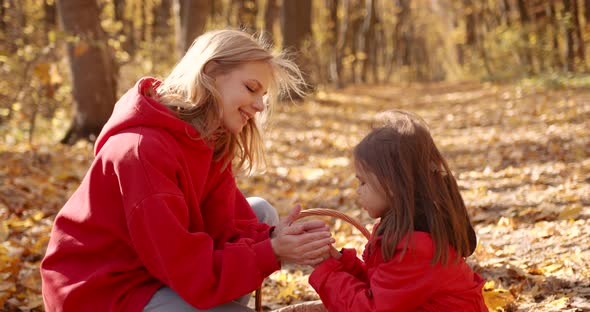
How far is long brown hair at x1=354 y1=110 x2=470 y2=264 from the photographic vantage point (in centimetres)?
218

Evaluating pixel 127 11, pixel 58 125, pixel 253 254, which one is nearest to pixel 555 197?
pixel 253 254

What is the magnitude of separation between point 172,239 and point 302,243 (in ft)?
1.63

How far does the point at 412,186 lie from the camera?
2.20m

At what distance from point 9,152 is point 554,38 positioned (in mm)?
14054

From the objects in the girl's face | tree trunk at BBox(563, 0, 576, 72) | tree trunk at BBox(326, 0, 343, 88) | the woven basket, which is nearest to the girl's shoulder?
the girl's face

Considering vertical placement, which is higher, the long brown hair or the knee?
the long brown hair

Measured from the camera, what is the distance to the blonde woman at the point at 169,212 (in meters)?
2.09

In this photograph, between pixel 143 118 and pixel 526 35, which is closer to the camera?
pixel 143 118

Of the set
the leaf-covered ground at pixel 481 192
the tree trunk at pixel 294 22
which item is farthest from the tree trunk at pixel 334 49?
the leaf-covered ground at pixel 481 192

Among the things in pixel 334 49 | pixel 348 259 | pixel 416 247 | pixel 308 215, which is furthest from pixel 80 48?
pixel 334 49

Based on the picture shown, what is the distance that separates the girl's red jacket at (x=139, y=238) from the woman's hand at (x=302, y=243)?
5cm

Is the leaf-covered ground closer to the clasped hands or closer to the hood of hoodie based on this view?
Result: the clasped hands

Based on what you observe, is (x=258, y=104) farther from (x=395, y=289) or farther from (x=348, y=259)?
(x=395, y=289)

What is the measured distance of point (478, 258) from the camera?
357 cm
